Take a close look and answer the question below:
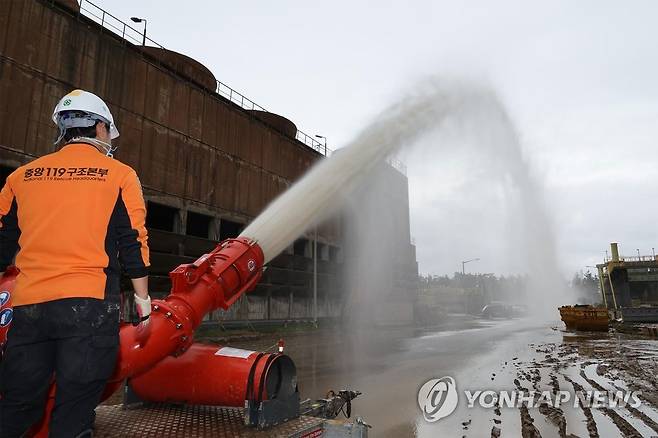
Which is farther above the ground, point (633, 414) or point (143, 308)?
point (143, 308)

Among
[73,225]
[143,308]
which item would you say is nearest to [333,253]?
[143,308]

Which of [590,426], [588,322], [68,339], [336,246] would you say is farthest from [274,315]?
[68,339]

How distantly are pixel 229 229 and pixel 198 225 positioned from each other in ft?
6.11

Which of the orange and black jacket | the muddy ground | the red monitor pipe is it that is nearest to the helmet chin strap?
the orange and black jacket

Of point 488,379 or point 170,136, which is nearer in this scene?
point 488,379

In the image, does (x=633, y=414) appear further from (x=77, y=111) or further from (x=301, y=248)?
(x=301, y=248)

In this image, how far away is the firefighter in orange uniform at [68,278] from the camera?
6.70 ft

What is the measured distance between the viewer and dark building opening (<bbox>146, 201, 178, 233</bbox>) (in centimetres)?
2111

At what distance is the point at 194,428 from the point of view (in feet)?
11.4

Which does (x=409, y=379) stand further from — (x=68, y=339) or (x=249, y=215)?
(x=249, y=215)

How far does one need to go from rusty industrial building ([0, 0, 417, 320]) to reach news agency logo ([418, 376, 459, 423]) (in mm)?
14348

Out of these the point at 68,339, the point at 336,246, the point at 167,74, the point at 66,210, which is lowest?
the point at 68,339

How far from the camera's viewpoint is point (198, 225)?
25422 millimetres

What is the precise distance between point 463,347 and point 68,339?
1698cm
